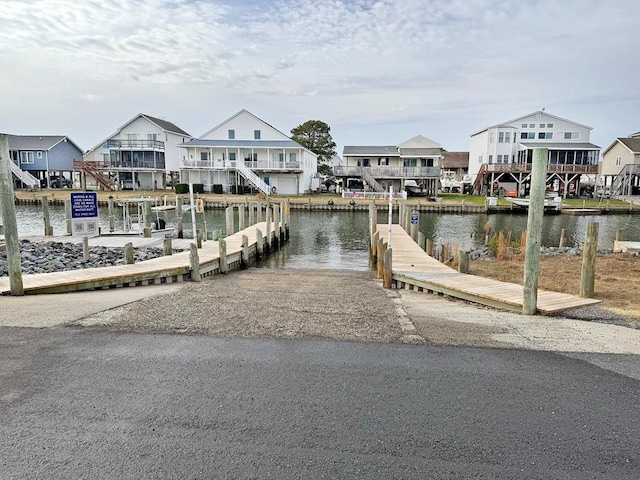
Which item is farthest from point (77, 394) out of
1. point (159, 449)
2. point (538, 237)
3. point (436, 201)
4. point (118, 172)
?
point (118, 172)

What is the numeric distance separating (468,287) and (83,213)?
37.8 ft

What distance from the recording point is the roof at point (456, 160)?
76.4m

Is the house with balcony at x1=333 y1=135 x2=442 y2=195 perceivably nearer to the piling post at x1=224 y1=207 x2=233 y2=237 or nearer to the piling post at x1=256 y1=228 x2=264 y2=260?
the piling post at x1=224 y1=207 x2=233 y2=237

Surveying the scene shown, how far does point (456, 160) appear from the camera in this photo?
257ft

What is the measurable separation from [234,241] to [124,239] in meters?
5.92

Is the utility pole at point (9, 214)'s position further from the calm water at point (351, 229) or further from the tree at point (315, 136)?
the tree at point (315, 136)

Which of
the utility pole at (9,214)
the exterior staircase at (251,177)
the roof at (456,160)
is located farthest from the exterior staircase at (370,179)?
the utility pole at (9,214)

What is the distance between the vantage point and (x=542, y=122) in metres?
53.3

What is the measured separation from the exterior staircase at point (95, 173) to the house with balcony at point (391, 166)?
2832 cm

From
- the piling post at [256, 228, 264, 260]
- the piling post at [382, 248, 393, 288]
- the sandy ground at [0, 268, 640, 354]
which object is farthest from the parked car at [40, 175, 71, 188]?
the piling post at [382, 248, 393, 288]

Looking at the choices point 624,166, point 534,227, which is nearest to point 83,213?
point 534,227

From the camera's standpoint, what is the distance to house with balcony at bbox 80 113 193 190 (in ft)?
180

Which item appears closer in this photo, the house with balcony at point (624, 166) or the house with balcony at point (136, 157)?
the house with balcony at point (624, 166)

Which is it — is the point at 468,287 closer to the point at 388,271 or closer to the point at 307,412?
the point at 388,271
